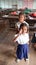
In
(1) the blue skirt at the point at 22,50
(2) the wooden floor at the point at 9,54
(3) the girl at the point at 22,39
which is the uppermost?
(3) the girl at the point at 22,39

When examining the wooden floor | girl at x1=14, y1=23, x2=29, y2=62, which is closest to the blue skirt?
girl at x1=14, y1=23, x2=29, y2=62

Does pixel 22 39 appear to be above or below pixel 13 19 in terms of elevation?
above

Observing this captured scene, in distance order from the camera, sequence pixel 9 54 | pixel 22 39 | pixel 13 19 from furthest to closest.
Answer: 1. pixel 13 19
2. pixel 9 54
3. pixel 22 39

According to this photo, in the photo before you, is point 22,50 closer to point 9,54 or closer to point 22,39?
point 22,39

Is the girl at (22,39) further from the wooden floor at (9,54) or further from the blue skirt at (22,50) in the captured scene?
the wooden floor at (9,54)

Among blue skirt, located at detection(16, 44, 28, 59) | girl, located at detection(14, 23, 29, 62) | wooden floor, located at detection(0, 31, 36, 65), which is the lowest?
wooden floor, located at detection(0, 31, 36, 65)

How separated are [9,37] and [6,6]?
5.06m

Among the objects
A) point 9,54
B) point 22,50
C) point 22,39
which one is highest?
point 22,39

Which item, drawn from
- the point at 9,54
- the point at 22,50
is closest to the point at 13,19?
the point at 9,54

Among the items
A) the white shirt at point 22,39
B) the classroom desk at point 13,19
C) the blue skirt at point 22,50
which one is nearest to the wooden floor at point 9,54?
the blue skirt at point 22,50

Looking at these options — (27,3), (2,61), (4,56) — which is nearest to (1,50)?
(4,56)

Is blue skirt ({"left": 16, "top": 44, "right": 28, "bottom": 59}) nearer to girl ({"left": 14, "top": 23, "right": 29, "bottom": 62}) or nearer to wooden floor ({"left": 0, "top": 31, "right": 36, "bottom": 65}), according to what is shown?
girl ({"left": 14, "top": 23, "right": 29, "bottom": 62})

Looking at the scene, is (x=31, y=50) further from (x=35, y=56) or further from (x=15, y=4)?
(x=15, y=4)

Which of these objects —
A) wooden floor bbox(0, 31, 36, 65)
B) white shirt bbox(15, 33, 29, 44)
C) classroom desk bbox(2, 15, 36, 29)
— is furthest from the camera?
classroom desk bbox(2, 15, 36, 29)
